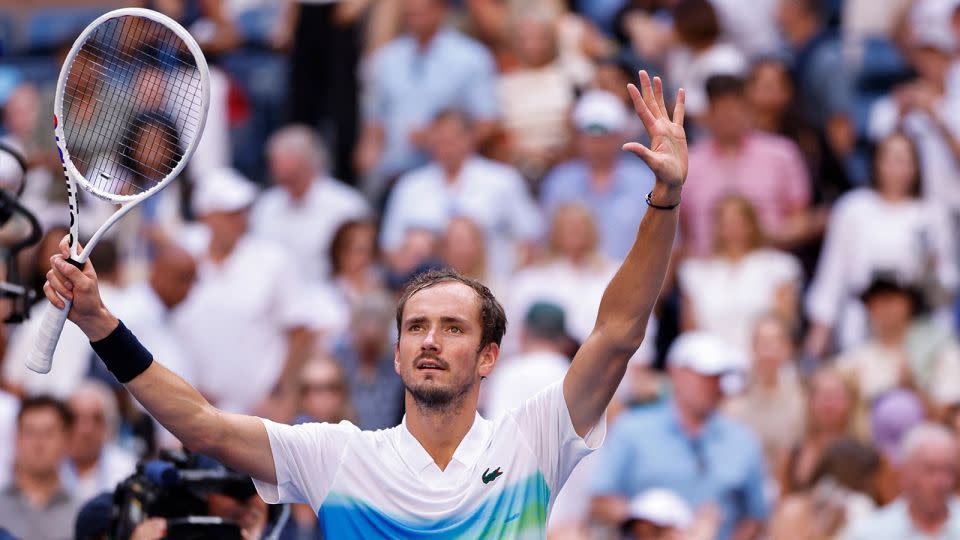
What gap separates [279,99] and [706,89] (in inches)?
143

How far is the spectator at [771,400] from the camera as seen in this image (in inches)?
426

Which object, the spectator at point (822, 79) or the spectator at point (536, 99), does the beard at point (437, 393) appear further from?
the spectator at point (822, 79)

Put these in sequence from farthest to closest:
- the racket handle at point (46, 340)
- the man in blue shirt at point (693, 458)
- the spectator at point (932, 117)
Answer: the spectator at point (932, 117) < the man in blue shirt at point (693, 458) < the racket handle at point (46, 340)

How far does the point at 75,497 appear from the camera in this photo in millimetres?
9641

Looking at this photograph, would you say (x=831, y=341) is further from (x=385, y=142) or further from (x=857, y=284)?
(x=385, y=142)

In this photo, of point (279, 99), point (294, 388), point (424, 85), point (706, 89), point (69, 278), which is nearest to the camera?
point (69, 278)

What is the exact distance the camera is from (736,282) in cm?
1146

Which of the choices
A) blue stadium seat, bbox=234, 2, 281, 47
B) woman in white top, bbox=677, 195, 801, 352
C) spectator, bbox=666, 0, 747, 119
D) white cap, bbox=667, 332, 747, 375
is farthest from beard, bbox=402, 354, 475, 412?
blue stadium seat, bbox=234, 2, 281, 47

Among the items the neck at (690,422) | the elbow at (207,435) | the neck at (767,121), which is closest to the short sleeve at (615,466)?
the neck at (690,422)

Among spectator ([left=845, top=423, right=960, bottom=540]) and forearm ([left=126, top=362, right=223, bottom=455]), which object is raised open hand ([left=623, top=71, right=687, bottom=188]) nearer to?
forearm ([left=126, top=362, right=223, bottom=455])

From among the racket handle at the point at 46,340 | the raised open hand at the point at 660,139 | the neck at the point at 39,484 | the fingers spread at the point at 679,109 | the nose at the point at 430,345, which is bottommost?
the racket handle at the point at 46,340

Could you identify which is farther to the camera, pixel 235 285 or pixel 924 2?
pixel 924 2

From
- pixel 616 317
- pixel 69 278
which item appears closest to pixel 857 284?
pixel 616 317

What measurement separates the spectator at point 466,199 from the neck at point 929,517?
3.59 meters
